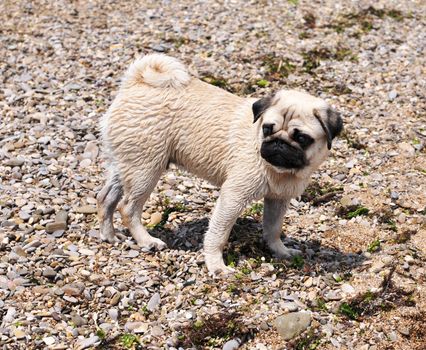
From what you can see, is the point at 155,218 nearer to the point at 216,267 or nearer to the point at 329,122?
the point at 216,267

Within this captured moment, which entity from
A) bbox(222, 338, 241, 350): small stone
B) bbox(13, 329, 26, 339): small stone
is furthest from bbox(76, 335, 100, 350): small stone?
bbox(222, 338, 241, 350): small stone

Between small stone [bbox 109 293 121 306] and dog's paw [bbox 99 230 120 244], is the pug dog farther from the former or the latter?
small stone [bbox 109 293 121 306]

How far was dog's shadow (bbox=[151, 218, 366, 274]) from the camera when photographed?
8.39 m

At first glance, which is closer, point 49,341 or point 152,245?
point 49,341

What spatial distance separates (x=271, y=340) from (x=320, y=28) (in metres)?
10.00

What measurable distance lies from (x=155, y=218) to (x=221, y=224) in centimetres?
174

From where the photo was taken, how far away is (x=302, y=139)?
7.27m

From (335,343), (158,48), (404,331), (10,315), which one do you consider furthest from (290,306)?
(158,48)

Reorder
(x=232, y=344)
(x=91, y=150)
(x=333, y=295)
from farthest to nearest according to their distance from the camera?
(x=91, y=150) < (x=333, y=295) < (x=232, y=344)

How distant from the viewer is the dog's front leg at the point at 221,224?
778cm

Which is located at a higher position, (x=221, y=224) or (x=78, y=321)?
(x=221, y=224)

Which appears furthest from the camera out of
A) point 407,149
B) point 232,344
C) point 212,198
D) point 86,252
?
point 407,149

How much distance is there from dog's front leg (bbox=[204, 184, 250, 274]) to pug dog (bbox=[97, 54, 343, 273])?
1 cm

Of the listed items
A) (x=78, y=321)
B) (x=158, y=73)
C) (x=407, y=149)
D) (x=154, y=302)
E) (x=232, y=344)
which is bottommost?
(x=78, y=321)
